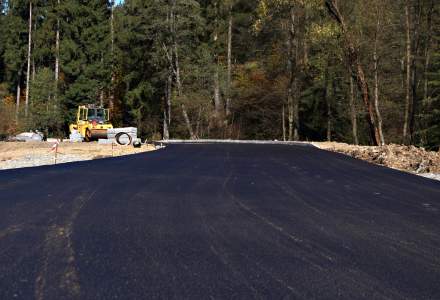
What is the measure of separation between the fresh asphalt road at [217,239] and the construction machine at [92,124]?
23.7 m

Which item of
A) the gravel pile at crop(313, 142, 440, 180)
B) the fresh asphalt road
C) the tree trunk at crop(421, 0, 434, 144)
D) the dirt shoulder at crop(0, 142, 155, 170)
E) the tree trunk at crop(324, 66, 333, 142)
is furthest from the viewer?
the tree trunk at crop(324, 66, 333, 142)

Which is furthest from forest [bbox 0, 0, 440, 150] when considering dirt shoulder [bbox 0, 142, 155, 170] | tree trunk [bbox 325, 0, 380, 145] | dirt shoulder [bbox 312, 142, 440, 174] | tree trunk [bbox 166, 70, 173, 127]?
dirt shoulder [bbox 0, 142, 155, 170]

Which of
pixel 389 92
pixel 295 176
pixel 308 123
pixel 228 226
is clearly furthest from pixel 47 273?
pixel 308 123

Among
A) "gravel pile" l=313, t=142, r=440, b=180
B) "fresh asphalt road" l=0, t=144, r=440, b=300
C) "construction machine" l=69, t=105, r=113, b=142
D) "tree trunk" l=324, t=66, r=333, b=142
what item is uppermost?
"tree trunk" l=324, t=66, r=333, b=142

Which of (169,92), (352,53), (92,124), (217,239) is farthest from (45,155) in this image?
(169,92)

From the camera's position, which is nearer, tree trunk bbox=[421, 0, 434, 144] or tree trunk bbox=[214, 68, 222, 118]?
tree trunk bbox=[421, 0, 434, 144]

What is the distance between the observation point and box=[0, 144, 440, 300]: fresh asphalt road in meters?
5.16

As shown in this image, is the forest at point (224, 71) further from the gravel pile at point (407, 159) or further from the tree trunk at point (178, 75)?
the gravel pile at point (407, 159)

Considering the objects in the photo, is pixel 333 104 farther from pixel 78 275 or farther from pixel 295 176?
pixel 78 275

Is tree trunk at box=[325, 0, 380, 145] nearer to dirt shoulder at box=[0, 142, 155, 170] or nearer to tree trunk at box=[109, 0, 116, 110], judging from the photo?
dirt shoulder at box=[0, 142, 155, 170]

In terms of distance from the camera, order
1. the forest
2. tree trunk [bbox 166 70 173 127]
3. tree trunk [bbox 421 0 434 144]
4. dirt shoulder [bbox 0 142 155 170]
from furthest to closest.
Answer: tree trunk [bbox 166 70 173 127] → the forest → tree trunk [bbox 421 0 434 144] → dirt shoulder [bbox 0 142 155 170]

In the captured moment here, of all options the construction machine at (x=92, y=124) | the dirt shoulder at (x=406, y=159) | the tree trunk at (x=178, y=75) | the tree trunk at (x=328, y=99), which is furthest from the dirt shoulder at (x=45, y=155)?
the tree trunk at (x=328, y=99)

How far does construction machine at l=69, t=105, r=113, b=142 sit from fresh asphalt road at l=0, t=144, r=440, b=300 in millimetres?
23682

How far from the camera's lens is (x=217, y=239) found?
7102 mm
